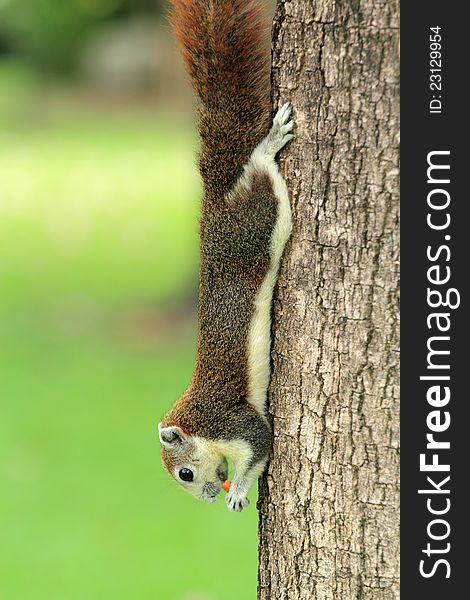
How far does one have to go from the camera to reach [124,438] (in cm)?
687

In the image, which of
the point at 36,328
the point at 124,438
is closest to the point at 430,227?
the point at 124,438

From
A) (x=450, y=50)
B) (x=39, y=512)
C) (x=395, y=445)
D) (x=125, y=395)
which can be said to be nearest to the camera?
(x=450, y=50)

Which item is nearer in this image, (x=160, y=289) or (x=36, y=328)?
(x=36, y=328)

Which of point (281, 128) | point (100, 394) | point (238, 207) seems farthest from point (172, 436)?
point (100, 394)

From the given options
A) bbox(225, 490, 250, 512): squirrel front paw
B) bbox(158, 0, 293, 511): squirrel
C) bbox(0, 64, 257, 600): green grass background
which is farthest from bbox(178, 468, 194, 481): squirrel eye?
bbox(0, 64, 257, 600): green grass background

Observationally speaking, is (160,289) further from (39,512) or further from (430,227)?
(430,227)

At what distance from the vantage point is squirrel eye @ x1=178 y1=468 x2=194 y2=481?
3371mm

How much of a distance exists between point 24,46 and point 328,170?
77.3 feet

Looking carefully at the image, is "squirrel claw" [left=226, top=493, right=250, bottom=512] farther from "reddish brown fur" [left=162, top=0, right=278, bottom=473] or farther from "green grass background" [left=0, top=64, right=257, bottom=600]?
"green grass background" [left=0, top=64, right=257, bottom=600]

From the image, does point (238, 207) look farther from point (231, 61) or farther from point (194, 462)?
point (194, 462)

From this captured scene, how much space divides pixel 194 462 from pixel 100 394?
14.6ft

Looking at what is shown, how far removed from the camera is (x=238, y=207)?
2.87 metres

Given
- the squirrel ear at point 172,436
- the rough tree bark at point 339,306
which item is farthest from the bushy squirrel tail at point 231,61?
the squirrel ear at point 172,436

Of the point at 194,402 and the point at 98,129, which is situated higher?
the point at 98,129
